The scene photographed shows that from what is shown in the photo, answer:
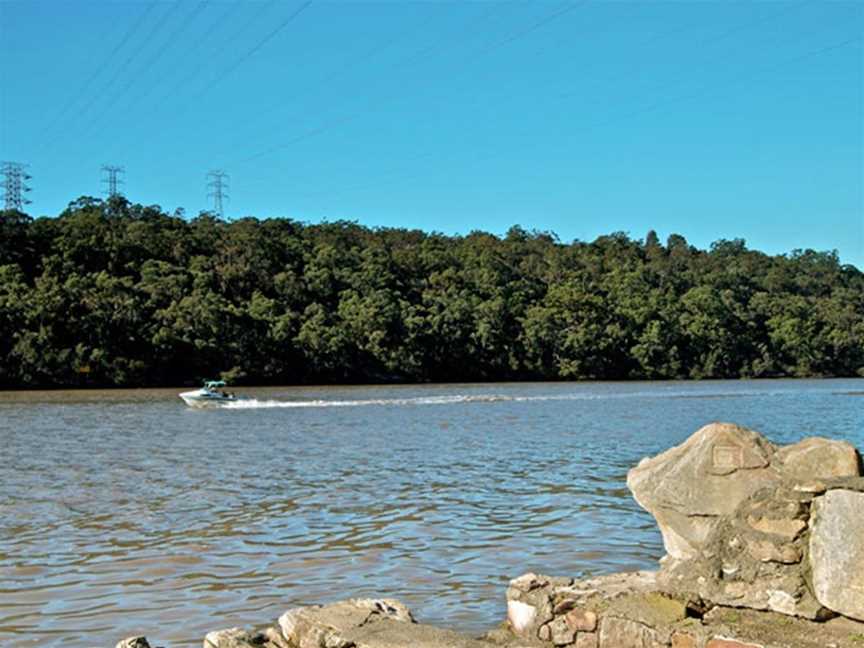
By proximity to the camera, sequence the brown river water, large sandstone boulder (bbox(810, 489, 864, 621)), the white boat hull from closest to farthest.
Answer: large sandstone boulder (bbox(810, 489, 864, 621))
the brown river water
the white boat hull

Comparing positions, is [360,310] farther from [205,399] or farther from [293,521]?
[293,521]

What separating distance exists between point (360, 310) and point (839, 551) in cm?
9372

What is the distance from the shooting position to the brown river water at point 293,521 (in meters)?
10.2

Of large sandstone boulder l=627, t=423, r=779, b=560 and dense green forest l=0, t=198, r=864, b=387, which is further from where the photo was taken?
dense green forest l=0, t=198, r=864, b=387

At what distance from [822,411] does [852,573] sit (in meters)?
42.3

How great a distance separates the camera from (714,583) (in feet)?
23.6

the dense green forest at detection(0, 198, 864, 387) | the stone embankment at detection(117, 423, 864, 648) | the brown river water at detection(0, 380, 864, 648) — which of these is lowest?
the brown river water at detection(0, 380, 864, 648)

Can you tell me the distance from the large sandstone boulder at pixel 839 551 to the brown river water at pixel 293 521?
3664 mm

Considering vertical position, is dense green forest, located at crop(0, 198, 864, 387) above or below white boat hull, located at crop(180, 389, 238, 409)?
above

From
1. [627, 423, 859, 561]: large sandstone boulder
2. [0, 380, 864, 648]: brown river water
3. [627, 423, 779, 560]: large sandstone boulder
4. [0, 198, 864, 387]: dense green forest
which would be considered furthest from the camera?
[0, 198, 864, 387]: dense green forest

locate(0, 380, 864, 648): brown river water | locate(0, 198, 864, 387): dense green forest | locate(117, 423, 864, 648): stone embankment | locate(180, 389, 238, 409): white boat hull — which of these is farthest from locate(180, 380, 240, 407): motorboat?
locate(117, 423, 864, 648): stone embankment

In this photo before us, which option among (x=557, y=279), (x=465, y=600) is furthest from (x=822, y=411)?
(x=557, y=279)

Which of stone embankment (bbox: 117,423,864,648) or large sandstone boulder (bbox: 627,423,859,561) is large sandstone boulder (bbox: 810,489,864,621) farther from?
large sandstone boulder (bbox: 627,423,859,561)

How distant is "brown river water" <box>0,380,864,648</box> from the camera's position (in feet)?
33.6
